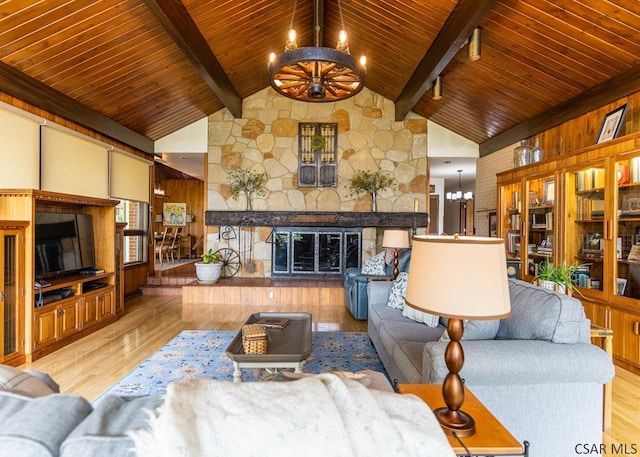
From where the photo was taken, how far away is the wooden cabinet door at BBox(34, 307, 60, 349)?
3.47m

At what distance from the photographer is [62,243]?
4.09 m

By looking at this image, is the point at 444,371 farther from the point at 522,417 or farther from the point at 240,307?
the point at 240,307

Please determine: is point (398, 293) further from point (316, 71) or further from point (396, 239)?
point (316, 71)

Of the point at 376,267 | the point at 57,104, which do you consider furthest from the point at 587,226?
the point at 57,104

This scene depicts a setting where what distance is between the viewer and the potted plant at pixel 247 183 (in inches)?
272

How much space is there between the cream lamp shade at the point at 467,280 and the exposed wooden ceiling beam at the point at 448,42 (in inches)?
111

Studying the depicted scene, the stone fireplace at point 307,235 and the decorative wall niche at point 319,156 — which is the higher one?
the decorative wall niche at point 319,156

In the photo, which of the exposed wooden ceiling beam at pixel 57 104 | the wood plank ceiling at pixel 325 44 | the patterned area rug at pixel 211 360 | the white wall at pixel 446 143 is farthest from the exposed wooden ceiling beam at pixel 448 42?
the exposed wooden ceiling beam at pixel 57 104

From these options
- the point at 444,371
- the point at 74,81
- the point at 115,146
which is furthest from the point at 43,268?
the point at 444,371

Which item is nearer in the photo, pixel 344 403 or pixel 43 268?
pixel 344 403

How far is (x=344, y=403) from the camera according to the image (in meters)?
0.78

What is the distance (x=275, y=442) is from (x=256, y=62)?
6089mm

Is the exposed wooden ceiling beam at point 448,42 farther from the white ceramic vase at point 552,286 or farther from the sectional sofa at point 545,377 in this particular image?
the sectional sofa at point 545,377

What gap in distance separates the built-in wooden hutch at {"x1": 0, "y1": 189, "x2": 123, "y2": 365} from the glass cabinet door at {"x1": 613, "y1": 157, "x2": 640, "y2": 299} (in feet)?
17.8
